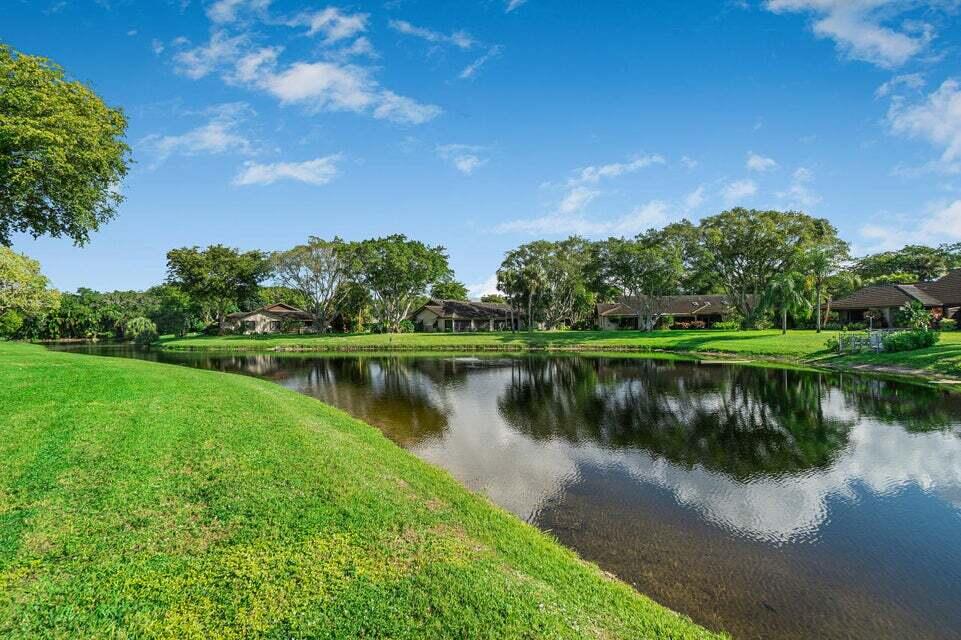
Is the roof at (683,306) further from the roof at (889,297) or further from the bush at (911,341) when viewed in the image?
the bush at (911,341)

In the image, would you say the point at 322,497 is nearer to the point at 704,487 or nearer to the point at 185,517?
the point at 185,517

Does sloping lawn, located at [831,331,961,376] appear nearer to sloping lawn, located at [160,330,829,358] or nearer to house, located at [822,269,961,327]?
sloping lawn, located at [160,330,829,358]

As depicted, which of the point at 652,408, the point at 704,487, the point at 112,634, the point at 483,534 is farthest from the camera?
the point at 652,408

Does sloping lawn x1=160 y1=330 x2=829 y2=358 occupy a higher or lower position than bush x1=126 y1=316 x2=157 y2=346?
lower

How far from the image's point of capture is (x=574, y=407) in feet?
65.1

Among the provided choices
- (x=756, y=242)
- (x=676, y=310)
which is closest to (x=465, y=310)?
(x=676, y=310)

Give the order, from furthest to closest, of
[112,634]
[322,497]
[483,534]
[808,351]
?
[808,351] < [322,497] < [483,534] < [112,634]

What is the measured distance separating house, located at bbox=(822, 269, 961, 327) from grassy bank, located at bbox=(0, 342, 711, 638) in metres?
63.3

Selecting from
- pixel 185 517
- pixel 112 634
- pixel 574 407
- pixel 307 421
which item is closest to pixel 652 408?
pixel 574 407

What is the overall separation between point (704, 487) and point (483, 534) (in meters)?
5.96

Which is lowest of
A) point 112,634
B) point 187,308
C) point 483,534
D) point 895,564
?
point 895,564

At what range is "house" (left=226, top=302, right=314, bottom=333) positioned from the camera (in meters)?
88.3

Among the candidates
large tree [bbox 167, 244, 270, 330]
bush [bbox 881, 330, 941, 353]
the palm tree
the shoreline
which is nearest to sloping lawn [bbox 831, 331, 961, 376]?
the shoreline

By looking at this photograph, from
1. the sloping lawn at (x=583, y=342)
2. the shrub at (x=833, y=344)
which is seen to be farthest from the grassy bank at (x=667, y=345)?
the shrub at (x=833, y=344)
